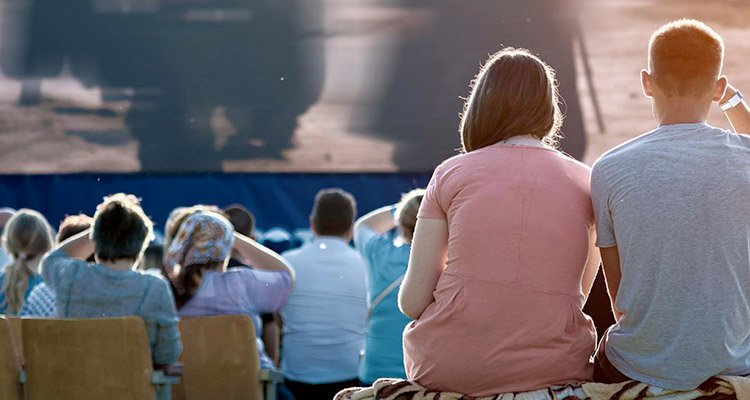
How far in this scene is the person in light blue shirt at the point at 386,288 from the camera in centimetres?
491

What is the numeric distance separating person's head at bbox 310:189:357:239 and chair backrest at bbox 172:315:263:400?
0.94 metres

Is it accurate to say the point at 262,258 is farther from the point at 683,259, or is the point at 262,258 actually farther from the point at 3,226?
the point at 3,226

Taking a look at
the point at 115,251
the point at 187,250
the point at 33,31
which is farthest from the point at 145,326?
the point at 33,31

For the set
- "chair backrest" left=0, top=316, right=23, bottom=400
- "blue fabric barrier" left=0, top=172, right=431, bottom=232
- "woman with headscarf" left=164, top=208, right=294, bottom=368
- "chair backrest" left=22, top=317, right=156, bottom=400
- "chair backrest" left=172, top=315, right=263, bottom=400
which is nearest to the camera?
"chair backrest" left=22, top=317, right=156, bottom=400

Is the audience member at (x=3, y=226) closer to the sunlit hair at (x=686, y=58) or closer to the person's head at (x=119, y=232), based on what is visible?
the person's head at (x=119, y=232)

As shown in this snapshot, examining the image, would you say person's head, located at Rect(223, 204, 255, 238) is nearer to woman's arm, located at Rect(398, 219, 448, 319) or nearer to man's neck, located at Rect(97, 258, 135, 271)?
man's neck, located at Rect(97, 258, 135, 271)

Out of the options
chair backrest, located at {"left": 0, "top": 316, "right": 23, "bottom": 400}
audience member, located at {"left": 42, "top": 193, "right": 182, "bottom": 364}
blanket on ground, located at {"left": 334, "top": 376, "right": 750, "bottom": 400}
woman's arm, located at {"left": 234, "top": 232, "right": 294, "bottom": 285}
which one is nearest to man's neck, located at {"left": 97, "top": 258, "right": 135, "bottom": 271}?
audience member, located at {"left": 42, "top": 193, "right": 182, "bottom": 364}

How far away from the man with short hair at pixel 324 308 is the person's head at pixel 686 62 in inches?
120

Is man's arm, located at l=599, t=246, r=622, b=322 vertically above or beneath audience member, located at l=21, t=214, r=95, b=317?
above

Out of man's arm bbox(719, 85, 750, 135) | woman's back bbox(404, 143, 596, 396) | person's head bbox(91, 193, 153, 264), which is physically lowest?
person's head bbox(91, 193, 153, 264)

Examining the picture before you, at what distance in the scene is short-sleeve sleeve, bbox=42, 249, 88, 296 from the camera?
4148 millimetres

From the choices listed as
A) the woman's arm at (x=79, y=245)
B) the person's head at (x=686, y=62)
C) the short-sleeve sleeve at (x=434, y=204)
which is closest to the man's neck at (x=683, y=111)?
the person's head at (x=686, y=62)

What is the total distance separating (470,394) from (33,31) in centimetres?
634

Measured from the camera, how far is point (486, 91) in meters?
2.58
